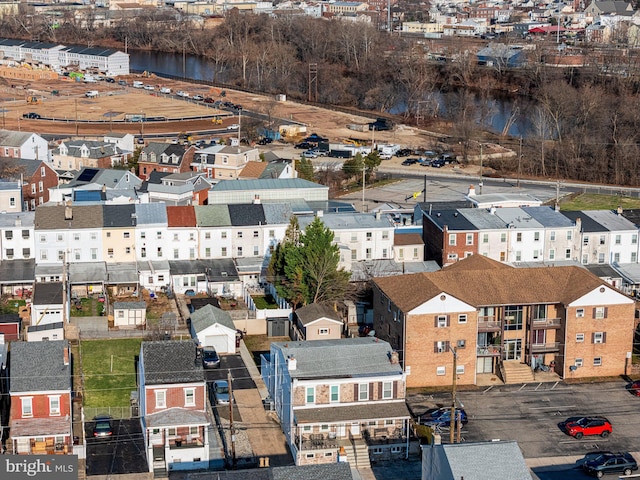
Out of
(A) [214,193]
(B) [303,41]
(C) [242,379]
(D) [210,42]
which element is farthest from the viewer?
(D) [210,42]

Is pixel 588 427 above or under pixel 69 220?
under

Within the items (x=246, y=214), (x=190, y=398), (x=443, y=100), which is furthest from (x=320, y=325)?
(x=443, y=100)

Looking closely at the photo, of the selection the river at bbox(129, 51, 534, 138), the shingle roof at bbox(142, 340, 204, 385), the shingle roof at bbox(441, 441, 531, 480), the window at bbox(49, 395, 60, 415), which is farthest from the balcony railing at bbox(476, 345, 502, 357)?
the river at bbox(129, 51, 534, 138)

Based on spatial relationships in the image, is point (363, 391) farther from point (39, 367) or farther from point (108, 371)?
point (108, 371)

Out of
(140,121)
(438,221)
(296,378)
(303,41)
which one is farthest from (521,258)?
(303,41)

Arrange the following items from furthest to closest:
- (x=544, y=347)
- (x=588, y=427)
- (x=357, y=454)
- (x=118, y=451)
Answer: (x=544, y=347), (x=588, y=427), (x=118, y=451), (x=357, y=454)

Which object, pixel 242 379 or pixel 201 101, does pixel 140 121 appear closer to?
pixel 201 101

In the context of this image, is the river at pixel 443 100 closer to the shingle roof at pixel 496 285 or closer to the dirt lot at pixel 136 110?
the dirt lot at pixel 136 110
